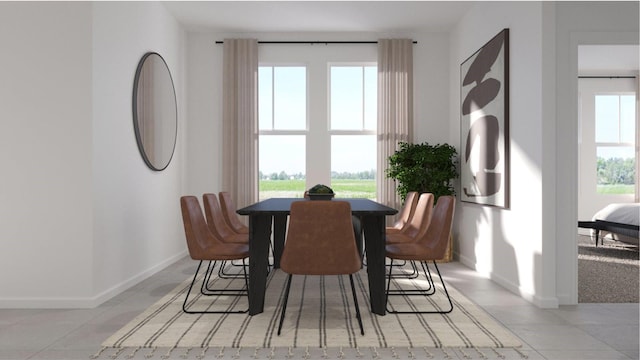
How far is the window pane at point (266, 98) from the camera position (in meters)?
6.66

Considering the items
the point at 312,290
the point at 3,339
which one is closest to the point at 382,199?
the point at 312,290

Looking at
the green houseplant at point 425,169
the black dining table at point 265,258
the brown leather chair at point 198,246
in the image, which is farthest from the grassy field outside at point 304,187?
the black dining table at point 265,258

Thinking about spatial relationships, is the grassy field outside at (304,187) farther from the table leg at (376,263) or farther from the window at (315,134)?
the table leg at (376,263)

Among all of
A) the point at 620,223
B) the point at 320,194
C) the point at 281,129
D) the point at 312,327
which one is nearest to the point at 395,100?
the point at 281,129

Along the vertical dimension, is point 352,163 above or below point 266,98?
below

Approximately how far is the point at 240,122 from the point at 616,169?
740cm

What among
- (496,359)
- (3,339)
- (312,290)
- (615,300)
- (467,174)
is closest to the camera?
(496,359)

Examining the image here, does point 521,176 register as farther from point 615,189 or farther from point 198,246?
point 615,189

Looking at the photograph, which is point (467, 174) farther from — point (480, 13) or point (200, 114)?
point (200, 114)

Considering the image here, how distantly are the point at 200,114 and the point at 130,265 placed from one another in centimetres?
277

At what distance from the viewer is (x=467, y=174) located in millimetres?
5438

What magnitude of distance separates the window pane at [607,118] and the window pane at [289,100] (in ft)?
20.0

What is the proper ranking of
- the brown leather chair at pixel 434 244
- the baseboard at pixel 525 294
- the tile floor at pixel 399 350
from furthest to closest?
the baseboard at pixel 525 294 < the brown leather chair at pixel 434 244 < the tile floor at pixel 399 350

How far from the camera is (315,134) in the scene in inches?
258
